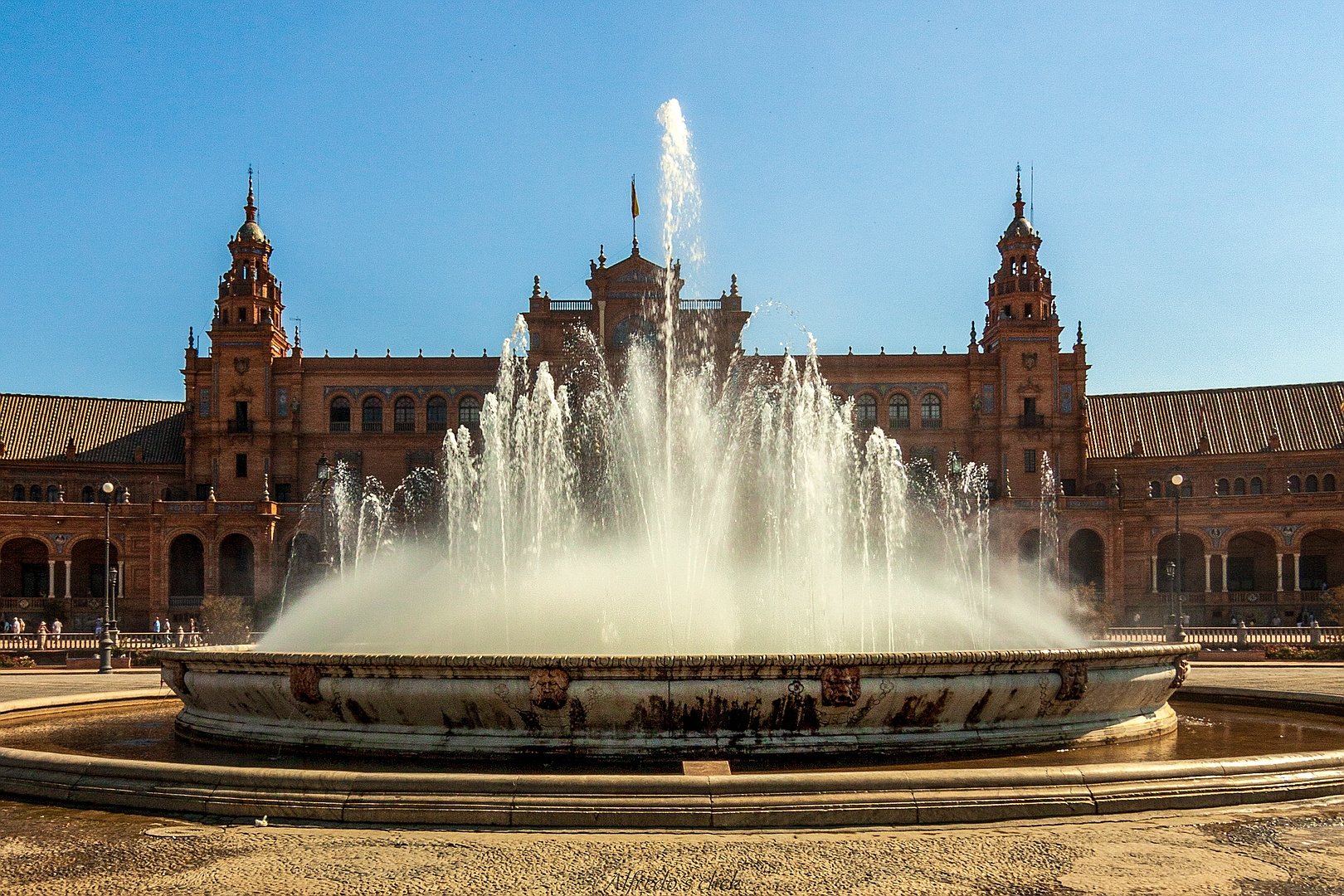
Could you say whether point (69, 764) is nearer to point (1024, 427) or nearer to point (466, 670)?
point (466, 670)

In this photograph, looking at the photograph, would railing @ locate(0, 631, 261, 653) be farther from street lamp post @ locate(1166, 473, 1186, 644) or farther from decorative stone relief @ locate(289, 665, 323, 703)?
street lamp post @ locate(1166, 473, 1186, 644)

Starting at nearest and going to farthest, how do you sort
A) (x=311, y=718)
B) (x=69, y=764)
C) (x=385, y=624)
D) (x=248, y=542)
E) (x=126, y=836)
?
(x=126, y=836)
(x=69, y=764)
(x=311, y=718)
(x=385, y=624)
(x=248, y=542)

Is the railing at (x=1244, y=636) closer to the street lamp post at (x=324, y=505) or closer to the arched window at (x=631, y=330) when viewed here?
the arched window at (x=631, y=330)

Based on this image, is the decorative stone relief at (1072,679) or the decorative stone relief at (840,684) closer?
the decorative stone relief at (840,684)

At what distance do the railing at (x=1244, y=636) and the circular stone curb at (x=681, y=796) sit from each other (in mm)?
26124

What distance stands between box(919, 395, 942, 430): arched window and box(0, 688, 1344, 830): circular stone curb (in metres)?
53.8

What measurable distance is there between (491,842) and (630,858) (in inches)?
39.6

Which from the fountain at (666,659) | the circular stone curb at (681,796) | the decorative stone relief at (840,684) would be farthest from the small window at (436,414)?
the decorative stone relief at (840,684)

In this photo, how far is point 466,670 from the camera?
883cm

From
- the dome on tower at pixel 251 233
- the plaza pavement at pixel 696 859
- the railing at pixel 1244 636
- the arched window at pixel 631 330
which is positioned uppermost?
the dome on tower at pixel 251 233

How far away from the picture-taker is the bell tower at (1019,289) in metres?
60.2

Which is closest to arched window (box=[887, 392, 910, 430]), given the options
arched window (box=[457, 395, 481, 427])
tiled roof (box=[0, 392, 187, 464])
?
arched window (box=[457, 395, 481, 427])

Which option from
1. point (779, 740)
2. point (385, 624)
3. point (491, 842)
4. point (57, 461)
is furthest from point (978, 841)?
point (57, 461)

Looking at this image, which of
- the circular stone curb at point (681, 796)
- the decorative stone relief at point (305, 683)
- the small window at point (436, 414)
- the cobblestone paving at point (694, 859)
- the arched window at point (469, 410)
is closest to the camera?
the cobblestone paving at point (694, 859)
